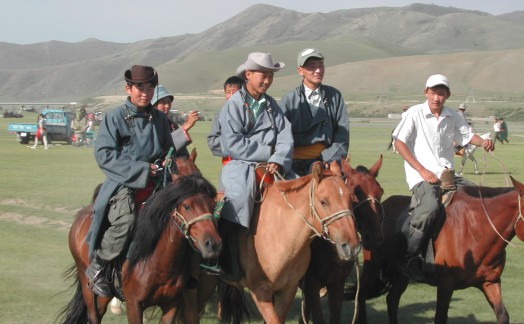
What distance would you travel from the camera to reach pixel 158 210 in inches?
241

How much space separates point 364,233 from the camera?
694 cm

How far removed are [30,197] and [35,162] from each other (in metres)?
10.6

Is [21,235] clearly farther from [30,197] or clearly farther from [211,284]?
[211,284]

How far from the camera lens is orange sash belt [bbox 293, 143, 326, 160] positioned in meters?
7.77

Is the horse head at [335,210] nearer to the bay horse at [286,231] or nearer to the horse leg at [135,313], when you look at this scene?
the bay horse at [286,231]

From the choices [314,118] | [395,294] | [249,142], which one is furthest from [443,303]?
[249,142]

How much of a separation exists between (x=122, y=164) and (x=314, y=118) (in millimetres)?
2253

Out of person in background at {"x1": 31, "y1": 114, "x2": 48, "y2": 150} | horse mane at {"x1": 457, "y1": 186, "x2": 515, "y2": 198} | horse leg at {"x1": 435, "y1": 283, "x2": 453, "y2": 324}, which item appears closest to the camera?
horse leg at {"x1": 435, "y1": 283, "x2": 453, "y2": 324}

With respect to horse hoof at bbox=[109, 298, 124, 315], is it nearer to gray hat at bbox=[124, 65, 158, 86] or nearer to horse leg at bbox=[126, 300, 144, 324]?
horse leg at bbox=[126, 300, 144, 324]

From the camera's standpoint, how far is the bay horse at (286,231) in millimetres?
5867

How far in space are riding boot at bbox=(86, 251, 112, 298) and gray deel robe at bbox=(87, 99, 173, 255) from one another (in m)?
0.13

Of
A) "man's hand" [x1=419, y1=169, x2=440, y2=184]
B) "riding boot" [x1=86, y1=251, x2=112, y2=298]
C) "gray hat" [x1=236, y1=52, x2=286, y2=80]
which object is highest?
"gray hat" [x1=236, y1=52, x2=286, y2=80]

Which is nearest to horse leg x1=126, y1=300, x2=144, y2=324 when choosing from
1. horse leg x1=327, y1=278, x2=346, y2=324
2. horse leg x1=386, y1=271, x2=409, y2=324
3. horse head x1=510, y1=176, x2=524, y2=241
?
horse leg x1=327, y1=278, x2=346, y2=324

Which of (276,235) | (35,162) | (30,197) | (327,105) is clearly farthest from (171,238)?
(35,162)
